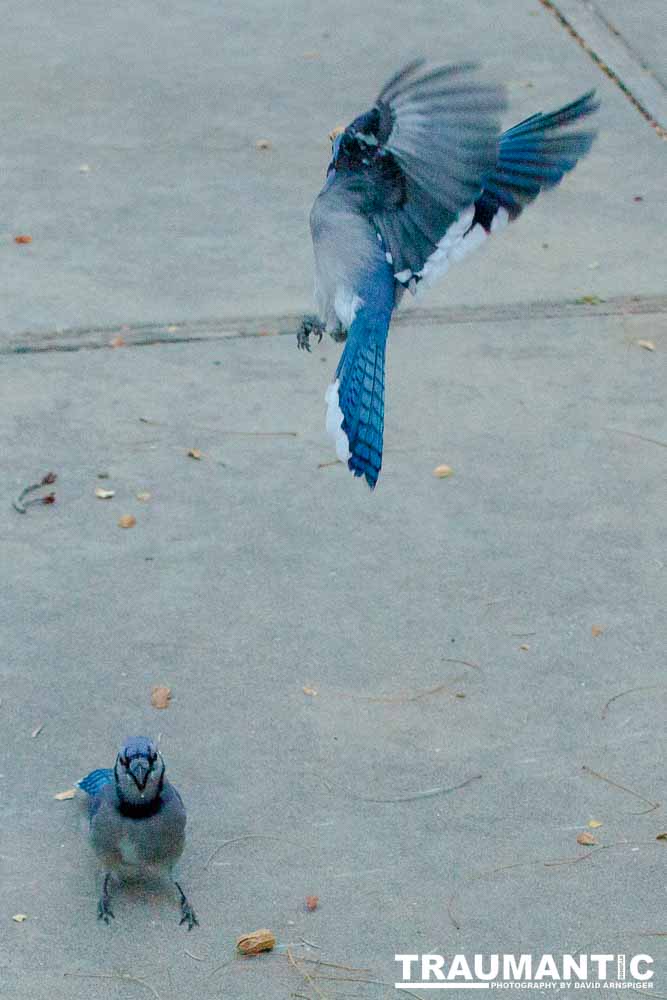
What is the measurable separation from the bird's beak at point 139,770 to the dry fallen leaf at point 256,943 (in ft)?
1.29

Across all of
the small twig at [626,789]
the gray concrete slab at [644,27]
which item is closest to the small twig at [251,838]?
the small twig at [626,789]

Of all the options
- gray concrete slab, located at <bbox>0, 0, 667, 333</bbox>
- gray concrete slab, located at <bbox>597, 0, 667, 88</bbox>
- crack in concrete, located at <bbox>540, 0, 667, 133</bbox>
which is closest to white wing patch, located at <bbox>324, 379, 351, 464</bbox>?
gray concrete slab, located at <bbox>0, 0, 667, 333</bbox>

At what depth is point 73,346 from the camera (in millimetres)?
5434

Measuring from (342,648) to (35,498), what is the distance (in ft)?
3.73

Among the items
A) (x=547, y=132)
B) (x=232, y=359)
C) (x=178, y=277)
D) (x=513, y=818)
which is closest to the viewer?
(x=513, y=818)

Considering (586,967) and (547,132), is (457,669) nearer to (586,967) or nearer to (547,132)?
(586,967)

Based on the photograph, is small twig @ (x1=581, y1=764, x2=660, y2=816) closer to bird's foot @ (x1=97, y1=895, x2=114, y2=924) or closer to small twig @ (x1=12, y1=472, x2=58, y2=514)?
bird's foot @ (x1=97, y1=895, x2=114, y2=924)

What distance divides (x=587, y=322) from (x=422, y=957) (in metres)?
3.04

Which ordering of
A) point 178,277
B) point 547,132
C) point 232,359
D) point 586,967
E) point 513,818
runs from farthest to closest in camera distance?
point 178,277 → point 232,359 → point 547,132 → point 513,818 → point 586,967

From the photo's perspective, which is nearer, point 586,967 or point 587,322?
point 586,967

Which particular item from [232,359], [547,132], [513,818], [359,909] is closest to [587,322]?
[232,359]

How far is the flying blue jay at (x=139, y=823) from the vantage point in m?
3.26

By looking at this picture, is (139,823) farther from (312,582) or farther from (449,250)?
(449,250)

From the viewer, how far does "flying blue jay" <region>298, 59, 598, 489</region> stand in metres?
3.36
